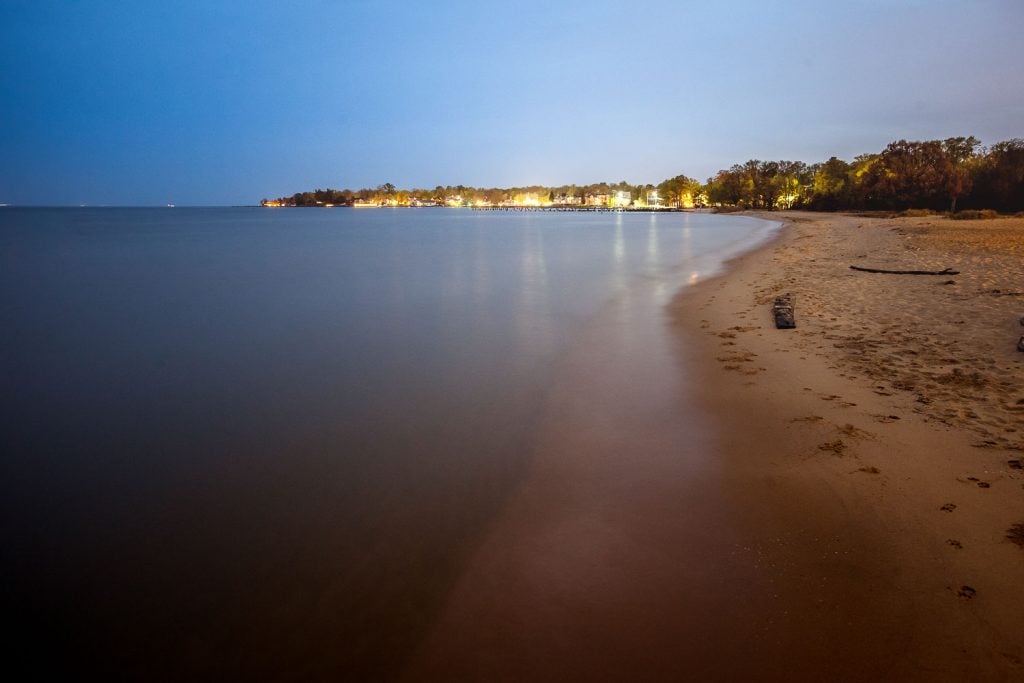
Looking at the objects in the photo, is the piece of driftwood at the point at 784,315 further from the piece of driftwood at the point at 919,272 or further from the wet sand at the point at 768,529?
the piece of driftwood at the point at 919,272

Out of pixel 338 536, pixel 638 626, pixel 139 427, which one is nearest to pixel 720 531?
pixel 638 626

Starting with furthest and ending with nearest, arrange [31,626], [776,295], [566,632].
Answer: [776,295] < [31,626] < [566,632]

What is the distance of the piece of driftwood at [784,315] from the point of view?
35.1ft

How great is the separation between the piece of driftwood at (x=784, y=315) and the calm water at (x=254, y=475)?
13.3 ft

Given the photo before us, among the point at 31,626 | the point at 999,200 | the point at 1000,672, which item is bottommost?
the point at 31,626

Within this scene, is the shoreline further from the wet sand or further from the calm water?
the calm water

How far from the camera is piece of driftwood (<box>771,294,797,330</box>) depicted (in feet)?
35.1

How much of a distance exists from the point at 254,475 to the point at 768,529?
542 cm

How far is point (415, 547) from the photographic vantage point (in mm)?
4602

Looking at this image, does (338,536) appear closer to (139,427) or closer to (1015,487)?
(139,427)

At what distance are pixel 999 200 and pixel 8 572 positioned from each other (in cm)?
8731

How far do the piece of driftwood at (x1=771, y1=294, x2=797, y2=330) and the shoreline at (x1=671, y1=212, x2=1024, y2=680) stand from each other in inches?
10.3

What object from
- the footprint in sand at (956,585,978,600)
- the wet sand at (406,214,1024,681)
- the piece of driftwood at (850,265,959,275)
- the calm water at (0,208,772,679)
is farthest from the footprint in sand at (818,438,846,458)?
the piece of driftwood at (850,265,959,275)

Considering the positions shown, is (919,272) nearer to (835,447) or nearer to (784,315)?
(784,315)
